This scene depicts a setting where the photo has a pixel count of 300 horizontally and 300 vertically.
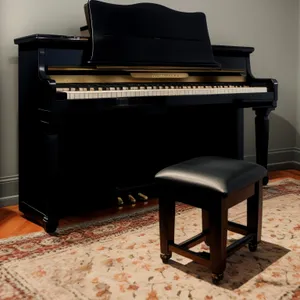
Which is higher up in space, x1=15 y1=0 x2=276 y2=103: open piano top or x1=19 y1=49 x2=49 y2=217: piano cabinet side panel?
x1=15 y1=0 x2=276 y2=103: open piano top

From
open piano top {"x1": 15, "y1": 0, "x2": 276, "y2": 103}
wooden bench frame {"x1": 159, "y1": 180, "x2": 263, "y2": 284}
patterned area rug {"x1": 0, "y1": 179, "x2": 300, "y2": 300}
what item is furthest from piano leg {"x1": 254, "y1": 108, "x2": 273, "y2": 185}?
wooden bench frame {"x1": 159, "y1": 180, "x2": 263, "y2": 284}

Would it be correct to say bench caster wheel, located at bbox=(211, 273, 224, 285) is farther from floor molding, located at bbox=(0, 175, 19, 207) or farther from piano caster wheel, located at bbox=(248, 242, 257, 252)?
floor molding, located at bbox=(0, 175, 19, 207)

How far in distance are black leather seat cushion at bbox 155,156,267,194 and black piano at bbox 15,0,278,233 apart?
26.9 inches

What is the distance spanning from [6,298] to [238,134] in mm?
2246

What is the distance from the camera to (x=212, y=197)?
185 cm

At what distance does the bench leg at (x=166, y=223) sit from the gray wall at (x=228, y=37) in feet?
4.45

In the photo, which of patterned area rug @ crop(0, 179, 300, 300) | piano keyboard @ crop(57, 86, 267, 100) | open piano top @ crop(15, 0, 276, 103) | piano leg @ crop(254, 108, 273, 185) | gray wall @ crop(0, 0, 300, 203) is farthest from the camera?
piano leg @ crop(254, 108, 273, 185)

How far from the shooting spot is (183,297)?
5.90 feet

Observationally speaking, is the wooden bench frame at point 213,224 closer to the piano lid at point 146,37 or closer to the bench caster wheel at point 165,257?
the bench caster wheel at point 165,257

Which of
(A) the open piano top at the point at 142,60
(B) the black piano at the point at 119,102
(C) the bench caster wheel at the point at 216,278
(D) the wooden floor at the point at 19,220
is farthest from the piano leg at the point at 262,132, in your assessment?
(C) the bench caster wheel at the point at 216,278

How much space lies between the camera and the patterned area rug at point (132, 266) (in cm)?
184

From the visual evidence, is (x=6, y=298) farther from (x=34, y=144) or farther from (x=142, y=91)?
(x=142, y=91)

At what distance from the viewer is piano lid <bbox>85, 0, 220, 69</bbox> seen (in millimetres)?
2674

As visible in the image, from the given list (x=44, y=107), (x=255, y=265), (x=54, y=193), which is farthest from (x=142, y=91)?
(x=255, y=265)
